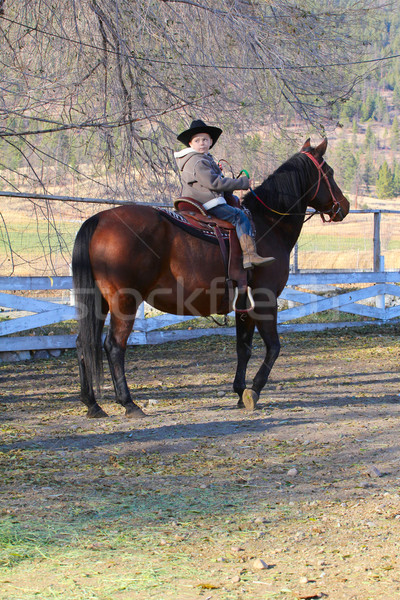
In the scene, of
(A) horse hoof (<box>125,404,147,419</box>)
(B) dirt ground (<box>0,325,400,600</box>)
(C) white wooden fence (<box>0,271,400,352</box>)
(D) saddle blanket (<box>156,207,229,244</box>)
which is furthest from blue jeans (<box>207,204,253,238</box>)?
(C) white wooden fence (<box>0,271,400,352</box>)

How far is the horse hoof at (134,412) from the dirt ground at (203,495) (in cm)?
11

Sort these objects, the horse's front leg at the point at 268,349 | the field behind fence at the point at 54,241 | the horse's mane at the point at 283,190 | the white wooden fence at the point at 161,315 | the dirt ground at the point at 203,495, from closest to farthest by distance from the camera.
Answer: the dirt ground at the point at 203,495 < the horse's front leg at the point at 268,349 < the horse's mane at the point at 283,190 < the field behind fence at the point at 54,241 < the white wooden fence at the point at 161,315

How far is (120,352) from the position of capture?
624cm

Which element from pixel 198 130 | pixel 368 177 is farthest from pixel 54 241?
pixel 368 177

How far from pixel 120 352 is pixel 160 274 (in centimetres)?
87

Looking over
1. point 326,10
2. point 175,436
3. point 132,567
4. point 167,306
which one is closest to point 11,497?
point 132,567

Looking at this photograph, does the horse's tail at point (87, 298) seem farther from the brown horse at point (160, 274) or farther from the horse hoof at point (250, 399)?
the horse hoof at point (250, 399)

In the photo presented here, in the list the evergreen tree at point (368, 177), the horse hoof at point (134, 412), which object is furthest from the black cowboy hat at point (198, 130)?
the evergreen tree at point (368, 177)

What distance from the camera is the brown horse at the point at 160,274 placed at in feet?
19.9

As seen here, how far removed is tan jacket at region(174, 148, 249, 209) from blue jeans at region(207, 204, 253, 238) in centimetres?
7

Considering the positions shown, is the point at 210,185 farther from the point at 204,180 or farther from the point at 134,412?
the point at 134,412

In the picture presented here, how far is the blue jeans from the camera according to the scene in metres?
6.39

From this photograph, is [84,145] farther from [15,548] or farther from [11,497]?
[15,548]

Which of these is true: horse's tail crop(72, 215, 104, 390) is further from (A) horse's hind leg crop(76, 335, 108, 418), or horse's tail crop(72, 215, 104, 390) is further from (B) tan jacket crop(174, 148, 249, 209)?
(B) tan jacket crop(174, 148, 249, 209)
